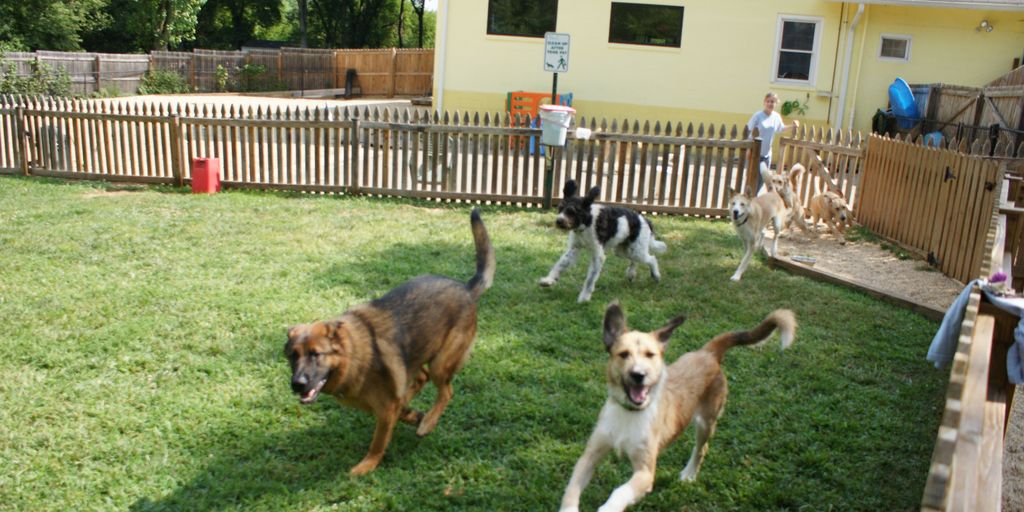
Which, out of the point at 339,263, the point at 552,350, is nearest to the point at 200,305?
the point at 339,263

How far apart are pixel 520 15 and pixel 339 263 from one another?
1323 cm

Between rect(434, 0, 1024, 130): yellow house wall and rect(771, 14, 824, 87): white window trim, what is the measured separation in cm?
8

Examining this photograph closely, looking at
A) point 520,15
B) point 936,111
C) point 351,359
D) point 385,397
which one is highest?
point 520,15

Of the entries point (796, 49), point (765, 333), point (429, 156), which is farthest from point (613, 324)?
point (796, 49)

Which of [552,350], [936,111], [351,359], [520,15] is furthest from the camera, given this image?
[520,15]

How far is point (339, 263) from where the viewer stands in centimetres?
809

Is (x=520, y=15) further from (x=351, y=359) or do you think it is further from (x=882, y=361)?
(x=351, y=359)

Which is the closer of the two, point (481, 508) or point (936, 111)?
point (481, 508)

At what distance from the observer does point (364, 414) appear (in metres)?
4.95

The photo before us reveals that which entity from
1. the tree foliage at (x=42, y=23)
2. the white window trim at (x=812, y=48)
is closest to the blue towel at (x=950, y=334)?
the white window trim at (x=812, y=48)

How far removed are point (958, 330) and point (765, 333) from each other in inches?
55.2

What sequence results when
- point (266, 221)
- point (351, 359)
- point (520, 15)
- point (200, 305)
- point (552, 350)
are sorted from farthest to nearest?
point (520, 15) < point (266, 221) < point (200, 305) < point (552, 350) < point (351, 359)

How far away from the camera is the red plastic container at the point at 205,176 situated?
1181 cm

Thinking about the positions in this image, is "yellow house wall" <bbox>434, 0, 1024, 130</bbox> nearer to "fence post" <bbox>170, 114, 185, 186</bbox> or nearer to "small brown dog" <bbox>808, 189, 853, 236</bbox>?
"small brown dog" <bbox>808, 189, 853, 236</bbox>
